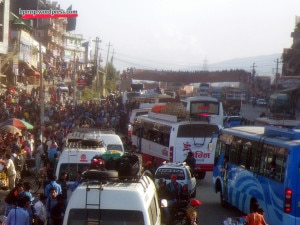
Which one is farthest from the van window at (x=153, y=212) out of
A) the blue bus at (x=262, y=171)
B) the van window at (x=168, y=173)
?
the van window at (x=168, y=173)

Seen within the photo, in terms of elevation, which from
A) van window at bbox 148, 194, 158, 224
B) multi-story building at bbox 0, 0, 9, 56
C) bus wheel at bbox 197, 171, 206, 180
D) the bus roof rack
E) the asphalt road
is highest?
multi-story building at bbox 0, 0, 9, 56

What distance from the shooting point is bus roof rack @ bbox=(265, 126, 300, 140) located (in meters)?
16.7

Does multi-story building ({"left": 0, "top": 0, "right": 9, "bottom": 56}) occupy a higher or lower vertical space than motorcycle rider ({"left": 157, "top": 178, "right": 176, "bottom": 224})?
higher

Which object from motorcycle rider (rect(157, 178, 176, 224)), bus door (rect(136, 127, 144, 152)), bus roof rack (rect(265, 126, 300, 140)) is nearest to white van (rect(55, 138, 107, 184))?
motorcycle rider (rect(157, 178, 176, 224))

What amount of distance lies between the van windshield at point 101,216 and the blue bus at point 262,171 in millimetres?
5914

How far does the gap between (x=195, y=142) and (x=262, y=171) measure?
12.6 m

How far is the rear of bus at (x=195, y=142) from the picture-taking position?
101 feet

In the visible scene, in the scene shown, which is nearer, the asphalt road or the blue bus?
the blue bus

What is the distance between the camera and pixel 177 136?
3086 cm

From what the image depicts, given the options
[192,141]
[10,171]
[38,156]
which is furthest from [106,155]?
[192,141]

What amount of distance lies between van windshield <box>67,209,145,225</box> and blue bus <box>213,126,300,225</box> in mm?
5914

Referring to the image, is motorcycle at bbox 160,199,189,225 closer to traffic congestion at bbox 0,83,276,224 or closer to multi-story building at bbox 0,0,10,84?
traffic congestion at bbox 0,83,276,224

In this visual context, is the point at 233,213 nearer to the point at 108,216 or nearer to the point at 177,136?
the point at 177,136

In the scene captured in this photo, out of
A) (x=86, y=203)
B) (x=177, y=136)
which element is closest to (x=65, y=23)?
(x=177, y=136)
